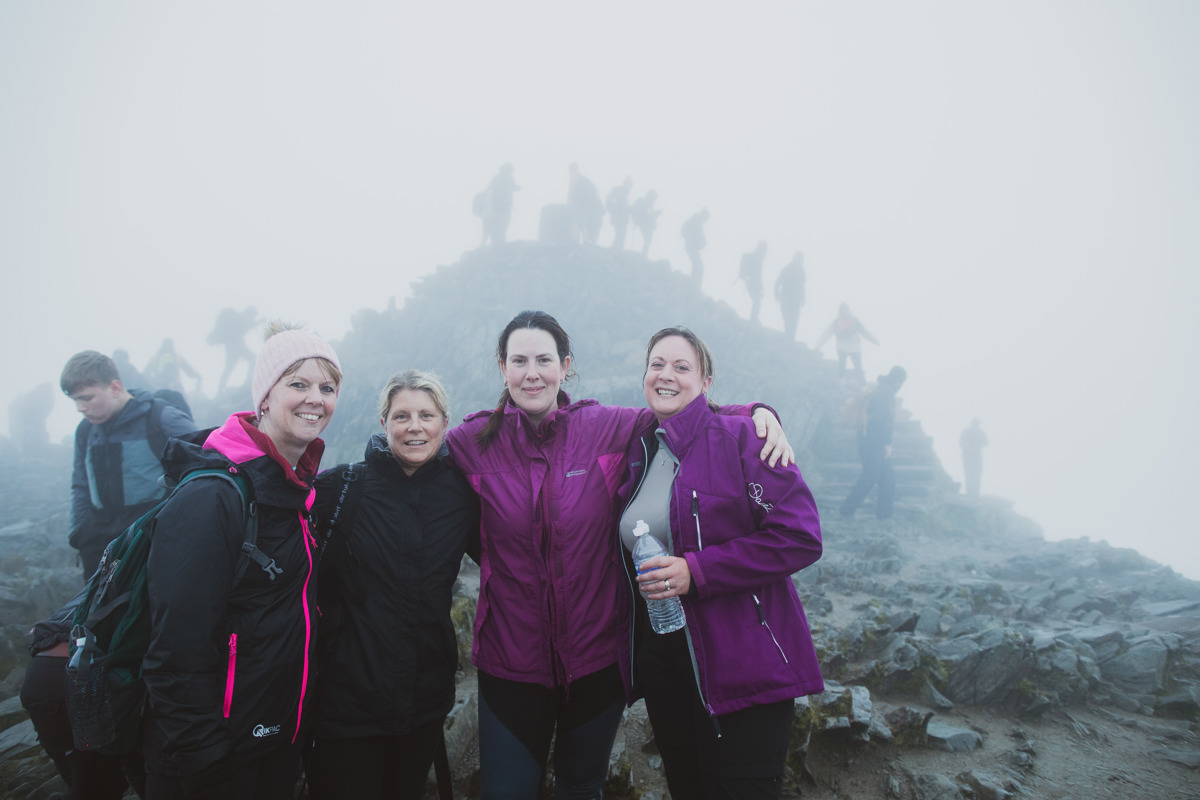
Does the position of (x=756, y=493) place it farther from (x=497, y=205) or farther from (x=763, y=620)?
(x=497, y=205)

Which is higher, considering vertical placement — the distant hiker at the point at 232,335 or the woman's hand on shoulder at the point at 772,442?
the distant hiker at the point at 232,335

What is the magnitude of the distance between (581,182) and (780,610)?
167ft

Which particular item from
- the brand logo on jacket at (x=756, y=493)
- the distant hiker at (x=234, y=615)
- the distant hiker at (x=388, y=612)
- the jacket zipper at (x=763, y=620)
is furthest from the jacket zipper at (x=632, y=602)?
the distant hiker at (x=234, y=615)

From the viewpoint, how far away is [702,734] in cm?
306

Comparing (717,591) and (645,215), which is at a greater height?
(645,215)

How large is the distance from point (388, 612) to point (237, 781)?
1029mm

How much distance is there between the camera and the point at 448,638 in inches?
134

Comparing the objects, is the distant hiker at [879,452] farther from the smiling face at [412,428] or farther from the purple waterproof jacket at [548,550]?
the smiling face at [412,428]

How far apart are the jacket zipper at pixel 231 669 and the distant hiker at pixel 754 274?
42226 mm

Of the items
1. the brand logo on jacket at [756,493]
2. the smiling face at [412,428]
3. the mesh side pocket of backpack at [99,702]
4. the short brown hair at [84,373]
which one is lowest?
the mesh side pocket of backpack at [99,702]

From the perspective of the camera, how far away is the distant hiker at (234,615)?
236 cm

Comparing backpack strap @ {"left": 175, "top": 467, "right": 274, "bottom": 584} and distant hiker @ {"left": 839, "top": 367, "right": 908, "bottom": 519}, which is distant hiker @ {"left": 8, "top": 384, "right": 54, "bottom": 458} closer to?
backpack strap @ {"left": 175, "top": 467, "right": 274, "bottom": 584}

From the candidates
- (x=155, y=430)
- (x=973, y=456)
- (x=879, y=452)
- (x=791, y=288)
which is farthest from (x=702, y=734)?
(x=791, y=288)

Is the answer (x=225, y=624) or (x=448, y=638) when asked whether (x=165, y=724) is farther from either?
(x=448, y=638)
